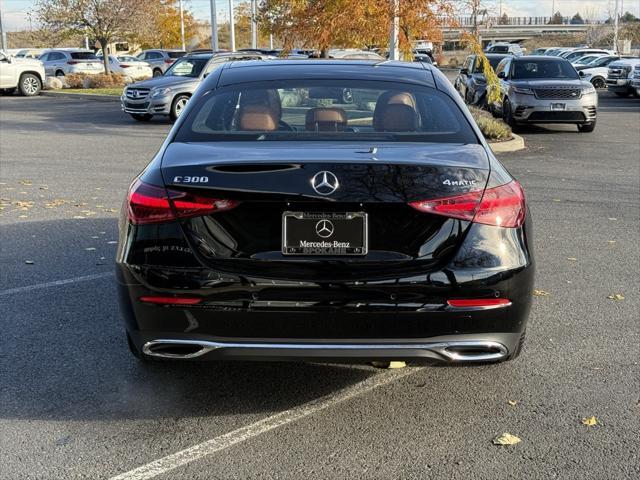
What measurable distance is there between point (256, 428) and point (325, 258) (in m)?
0.92

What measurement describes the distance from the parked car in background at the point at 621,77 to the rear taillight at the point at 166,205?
29778mm

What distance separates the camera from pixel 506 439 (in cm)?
390

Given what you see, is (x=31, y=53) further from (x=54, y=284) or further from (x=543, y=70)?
(x=54, y=284)

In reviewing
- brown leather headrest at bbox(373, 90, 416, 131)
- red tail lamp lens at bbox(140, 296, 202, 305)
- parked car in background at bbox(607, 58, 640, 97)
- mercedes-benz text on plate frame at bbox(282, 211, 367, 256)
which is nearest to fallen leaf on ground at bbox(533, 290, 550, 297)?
brown leather headrest at bbox(373, 90, 416, 131)

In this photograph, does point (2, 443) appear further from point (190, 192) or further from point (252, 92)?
point (252, 92)

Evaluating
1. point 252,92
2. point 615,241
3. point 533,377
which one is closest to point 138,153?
point 615,241

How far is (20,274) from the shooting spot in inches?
265

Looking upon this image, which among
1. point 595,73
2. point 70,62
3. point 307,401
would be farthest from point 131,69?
point 307,401

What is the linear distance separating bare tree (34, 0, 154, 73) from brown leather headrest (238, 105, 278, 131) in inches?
1433

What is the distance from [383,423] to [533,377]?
1.04m

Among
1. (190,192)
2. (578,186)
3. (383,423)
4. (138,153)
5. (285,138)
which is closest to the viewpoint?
(190,192)

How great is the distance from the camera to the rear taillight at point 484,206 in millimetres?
3742

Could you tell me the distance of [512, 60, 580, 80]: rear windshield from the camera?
1986cm

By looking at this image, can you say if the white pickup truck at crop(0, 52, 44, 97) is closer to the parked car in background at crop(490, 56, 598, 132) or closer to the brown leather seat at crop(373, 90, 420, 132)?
the parked car in background at crop(490, 56, 598, 132)
